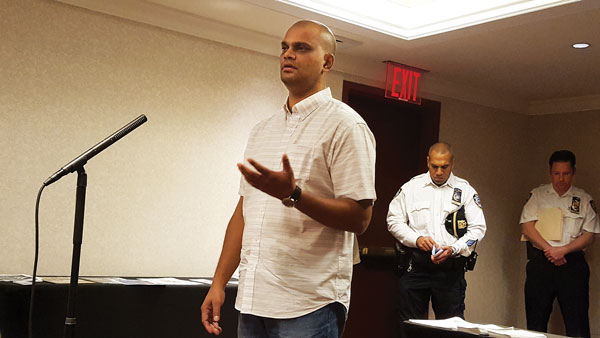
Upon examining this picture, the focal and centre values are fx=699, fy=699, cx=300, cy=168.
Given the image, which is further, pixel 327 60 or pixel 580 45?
pixel 580 45

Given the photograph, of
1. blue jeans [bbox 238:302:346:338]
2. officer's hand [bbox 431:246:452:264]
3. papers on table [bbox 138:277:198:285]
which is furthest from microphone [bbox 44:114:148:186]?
officer's hand [bbox 431:246:452:264]

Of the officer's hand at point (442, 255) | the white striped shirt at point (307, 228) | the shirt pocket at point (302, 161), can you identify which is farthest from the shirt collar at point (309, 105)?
the officer's hand at point (442, 255)

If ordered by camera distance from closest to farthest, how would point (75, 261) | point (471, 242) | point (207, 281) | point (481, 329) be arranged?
point (75, 261) < point (481, 329) < point (207, 281) < point (471, 242)

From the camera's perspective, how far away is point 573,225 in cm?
Result: 557

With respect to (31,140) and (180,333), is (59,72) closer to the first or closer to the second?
(31,140)

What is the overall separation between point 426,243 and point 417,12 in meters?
1.51

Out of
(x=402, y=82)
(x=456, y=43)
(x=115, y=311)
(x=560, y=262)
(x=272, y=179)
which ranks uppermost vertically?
(x=456, y=43)

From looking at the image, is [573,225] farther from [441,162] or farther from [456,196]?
[441,162]

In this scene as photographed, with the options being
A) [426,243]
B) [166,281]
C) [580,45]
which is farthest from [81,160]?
[580,45]

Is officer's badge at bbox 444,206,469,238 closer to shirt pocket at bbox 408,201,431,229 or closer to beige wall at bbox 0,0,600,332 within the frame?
shirt pocket at bbox 408,201,431,229

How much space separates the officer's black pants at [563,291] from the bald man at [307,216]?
13.8 feet

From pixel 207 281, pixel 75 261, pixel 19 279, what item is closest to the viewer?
pixel 75 261

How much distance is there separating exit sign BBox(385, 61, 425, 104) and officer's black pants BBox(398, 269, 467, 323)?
147 centimetres

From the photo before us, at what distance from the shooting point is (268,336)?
1747 millimetres
